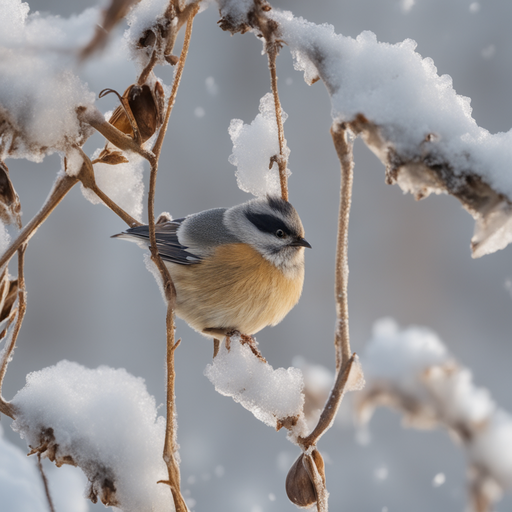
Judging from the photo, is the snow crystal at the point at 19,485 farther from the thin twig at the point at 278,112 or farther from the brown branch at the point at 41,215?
the thin twig at the point at 278,112

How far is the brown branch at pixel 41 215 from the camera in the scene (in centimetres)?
55

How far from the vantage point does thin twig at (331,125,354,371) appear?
1.52ft

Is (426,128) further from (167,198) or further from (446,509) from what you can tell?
(167,198)

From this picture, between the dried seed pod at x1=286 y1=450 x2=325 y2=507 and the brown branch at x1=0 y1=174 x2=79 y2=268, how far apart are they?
0.38 meters

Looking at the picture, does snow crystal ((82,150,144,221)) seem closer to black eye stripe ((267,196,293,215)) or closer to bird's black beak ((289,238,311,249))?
black eye stripe ((267,196,293,215))

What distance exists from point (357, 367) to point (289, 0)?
2.14m

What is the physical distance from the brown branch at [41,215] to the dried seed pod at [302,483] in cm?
38

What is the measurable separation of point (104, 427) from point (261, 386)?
7.5 inches

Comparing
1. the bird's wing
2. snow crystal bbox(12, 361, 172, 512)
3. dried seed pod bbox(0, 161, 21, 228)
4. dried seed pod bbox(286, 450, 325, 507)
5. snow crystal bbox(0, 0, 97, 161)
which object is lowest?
snow crystal bbox(12, 361, 172, 512)

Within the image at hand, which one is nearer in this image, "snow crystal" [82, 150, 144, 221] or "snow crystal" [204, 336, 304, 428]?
"snow crystal" [204, 336, 304, 428]

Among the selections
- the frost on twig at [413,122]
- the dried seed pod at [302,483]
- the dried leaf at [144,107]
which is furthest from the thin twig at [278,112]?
the dried seed pod at [302,483]

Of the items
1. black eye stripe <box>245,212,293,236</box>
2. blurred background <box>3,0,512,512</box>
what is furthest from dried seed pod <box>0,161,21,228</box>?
blurred background <box>3,0,512,512</box>

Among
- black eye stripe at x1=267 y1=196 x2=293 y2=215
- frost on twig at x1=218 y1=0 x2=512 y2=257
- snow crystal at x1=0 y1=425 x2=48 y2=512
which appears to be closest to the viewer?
frost on twig at x1=218 y1=0 x2=512 y2=257

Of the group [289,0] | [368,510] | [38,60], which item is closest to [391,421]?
[368,510]
